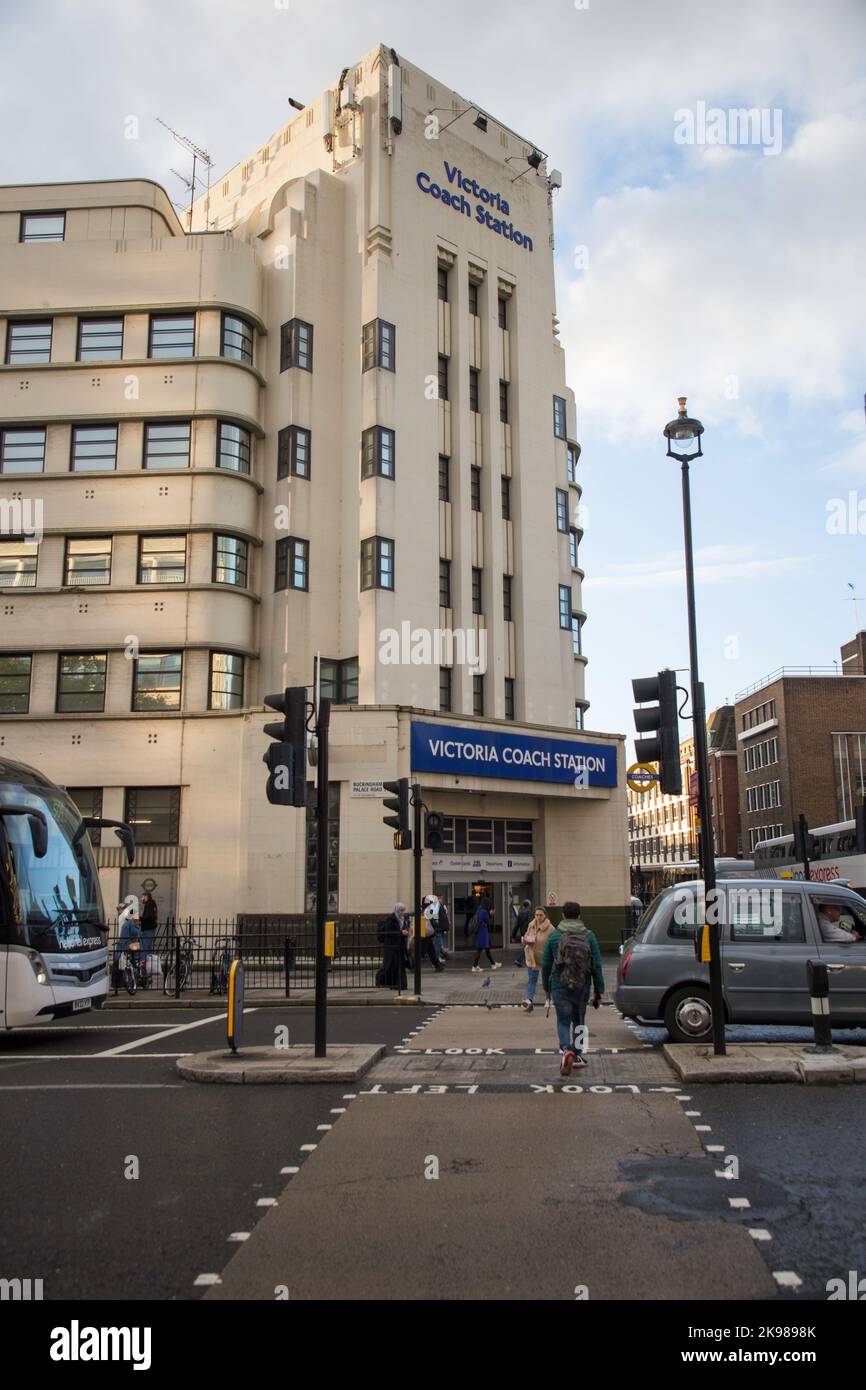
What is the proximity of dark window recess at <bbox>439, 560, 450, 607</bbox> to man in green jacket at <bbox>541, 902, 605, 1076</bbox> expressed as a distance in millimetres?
23524

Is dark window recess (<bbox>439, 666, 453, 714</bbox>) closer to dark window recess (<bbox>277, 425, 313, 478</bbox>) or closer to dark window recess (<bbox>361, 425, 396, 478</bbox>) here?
dark window recess (<bbox>361, 425, 396, 478</bbox>)

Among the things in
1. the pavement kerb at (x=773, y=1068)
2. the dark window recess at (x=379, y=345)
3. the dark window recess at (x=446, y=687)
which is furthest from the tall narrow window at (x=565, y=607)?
the pavement kerb at (x=773, y=1068)

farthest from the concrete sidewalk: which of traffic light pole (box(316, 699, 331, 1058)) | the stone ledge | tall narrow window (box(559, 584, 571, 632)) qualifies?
tall narrow window (box(559, 584, 571, 632))

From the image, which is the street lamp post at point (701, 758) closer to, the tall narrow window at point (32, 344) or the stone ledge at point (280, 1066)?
the stone ledge at point (280, 1066)

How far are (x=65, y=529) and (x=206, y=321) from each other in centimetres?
776

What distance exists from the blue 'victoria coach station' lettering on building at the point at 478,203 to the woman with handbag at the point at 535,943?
90.9 ft

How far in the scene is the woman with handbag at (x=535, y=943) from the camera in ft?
53.1

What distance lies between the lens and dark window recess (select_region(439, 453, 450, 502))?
115 feet

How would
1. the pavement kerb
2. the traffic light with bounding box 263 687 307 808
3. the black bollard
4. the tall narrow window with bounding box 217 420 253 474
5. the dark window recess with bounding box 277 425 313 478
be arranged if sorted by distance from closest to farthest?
1. the pavement kerb
2. the black bollard
3. the traffic light with bounding box 263 687 307 808
4. the tall narrow window with bounding box 217 420 253 474
5. the dark window recess with bounding box 277 425 313 478

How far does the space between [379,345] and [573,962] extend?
26.0 m

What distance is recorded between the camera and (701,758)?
37.5 feet

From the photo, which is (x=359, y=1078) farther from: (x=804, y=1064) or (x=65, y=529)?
(x=65, y=529)

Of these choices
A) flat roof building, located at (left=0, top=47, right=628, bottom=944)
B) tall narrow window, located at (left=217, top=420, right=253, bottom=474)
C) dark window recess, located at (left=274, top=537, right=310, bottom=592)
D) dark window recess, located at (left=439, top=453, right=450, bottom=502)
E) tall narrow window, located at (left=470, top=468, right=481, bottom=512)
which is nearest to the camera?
flat roof building, located at (left=0, top=47, right=628, bottom=944)
